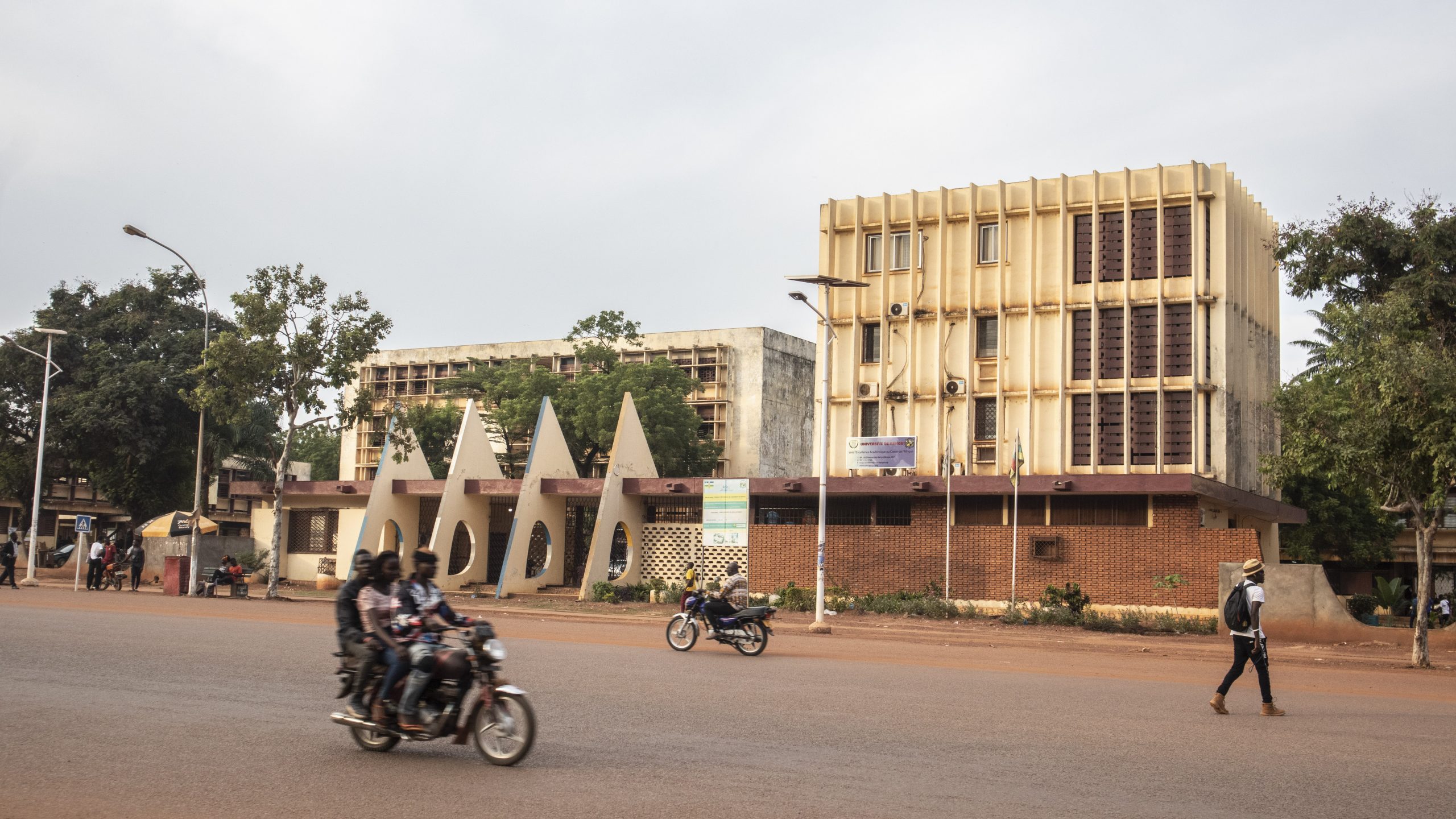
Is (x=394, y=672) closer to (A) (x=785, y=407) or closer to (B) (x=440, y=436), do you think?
(B) (x=440, y=436)

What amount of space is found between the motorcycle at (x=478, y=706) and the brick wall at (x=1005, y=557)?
23724 mm

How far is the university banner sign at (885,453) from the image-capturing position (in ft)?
110

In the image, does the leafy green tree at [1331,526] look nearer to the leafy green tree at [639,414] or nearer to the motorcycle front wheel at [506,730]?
the leafy green tree at [639,414]

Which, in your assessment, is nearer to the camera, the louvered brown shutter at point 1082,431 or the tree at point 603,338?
the louvered brown shutter at point 1082,431

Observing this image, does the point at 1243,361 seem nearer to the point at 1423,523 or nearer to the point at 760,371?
the point at 1423,523

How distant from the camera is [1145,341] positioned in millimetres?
34594

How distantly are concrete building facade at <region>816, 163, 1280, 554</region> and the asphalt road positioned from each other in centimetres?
1949

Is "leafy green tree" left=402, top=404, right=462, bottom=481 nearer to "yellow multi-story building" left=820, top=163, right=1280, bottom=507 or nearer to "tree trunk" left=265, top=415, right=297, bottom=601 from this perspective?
"tree trunk" left=265, top=415, right=297, bottom=601

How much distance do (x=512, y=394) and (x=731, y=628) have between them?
3518 cm

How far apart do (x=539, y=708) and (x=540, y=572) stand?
26641 millimetres

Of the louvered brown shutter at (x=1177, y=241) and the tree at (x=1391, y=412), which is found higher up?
the louvered brown shutter at (x=1177, y=241)

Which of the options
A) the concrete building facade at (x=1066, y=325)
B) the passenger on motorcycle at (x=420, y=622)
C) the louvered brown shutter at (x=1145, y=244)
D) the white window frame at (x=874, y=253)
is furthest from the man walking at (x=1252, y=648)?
the white window frame at (x=874, y=253)

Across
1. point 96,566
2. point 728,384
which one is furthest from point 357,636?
point 728,384

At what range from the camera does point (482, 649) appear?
8.39 meters
